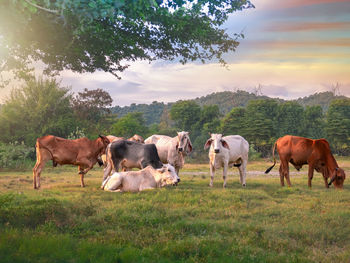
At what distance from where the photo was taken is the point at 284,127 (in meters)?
58.3

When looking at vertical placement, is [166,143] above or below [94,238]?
above

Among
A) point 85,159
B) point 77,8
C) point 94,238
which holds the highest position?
point 77,8

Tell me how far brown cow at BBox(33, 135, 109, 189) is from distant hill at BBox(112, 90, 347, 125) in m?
78.9

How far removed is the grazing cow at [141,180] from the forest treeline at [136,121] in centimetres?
1699

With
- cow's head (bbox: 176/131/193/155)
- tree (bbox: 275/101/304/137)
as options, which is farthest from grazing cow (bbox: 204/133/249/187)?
tree (bbox: 275/101/304/137)

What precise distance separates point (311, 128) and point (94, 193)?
52.8 meters

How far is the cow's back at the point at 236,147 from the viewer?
1552 cm

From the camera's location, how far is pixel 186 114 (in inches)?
2576

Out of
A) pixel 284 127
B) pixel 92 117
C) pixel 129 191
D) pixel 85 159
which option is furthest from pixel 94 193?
pixel 284 127

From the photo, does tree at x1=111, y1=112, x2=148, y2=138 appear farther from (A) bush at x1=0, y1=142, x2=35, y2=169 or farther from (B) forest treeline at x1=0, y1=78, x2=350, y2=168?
(A) bush at x1=0, y1=142, x2=35, y2=169

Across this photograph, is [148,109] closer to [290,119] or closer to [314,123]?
[290,119]

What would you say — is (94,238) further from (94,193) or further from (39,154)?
(39,154)

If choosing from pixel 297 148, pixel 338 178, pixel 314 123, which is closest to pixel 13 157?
pixel 297 148

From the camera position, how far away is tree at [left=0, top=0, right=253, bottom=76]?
10.2m
